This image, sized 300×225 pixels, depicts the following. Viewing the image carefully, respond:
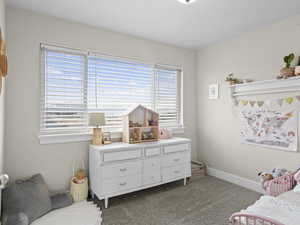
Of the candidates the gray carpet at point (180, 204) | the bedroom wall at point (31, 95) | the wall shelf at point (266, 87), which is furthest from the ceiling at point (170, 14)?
the gray carpet at point (180, 204)

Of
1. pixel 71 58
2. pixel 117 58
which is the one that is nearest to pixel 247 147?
pixel 117 58

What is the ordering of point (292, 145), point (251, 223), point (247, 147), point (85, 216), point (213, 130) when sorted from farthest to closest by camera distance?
1. point (213, 130)
2. point (247, 147)
3. point (292, 145)
4. point (85, 216)
5. point (251, 223)

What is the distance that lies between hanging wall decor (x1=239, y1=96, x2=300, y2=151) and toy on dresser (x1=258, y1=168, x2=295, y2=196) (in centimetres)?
44

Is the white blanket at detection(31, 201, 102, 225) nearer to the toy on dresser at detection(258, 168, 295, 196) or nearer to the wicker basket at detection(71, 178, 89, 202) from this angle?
the wicker basket at detection(71, 178, 89, 202)

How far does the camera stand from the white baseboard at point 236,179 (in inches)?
112

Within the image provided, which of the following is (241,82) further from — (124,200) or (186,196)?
(124,200)

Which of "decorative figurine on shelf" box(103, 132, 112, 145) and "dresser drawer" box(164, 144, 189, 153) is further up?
"decorative figurine on shelf" box(103, 132, 112, 145)

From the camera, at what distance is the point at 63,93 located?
2.55m

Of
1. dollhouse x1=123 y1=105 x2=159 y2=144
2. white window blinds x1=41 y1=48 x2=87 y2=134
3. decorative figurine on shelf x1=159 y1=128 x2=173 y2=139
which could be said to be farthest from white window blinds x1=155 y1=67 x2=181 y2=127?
white window blinds x1=41 y1=48 x2=87 y2=134

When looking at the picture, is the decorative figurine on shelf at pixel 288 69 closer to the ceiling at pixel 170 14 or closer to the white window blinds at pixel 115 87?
the ceiling at pixel 170 14

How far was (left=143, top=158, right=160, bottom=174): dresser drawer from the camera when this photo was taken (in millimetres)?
2658

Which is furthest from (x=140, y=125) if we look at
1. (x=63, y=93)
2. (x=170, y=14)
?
(x=170, y=14)

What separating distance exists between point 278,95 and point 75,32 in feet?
10.0

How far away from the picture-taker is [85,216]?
210 cm
